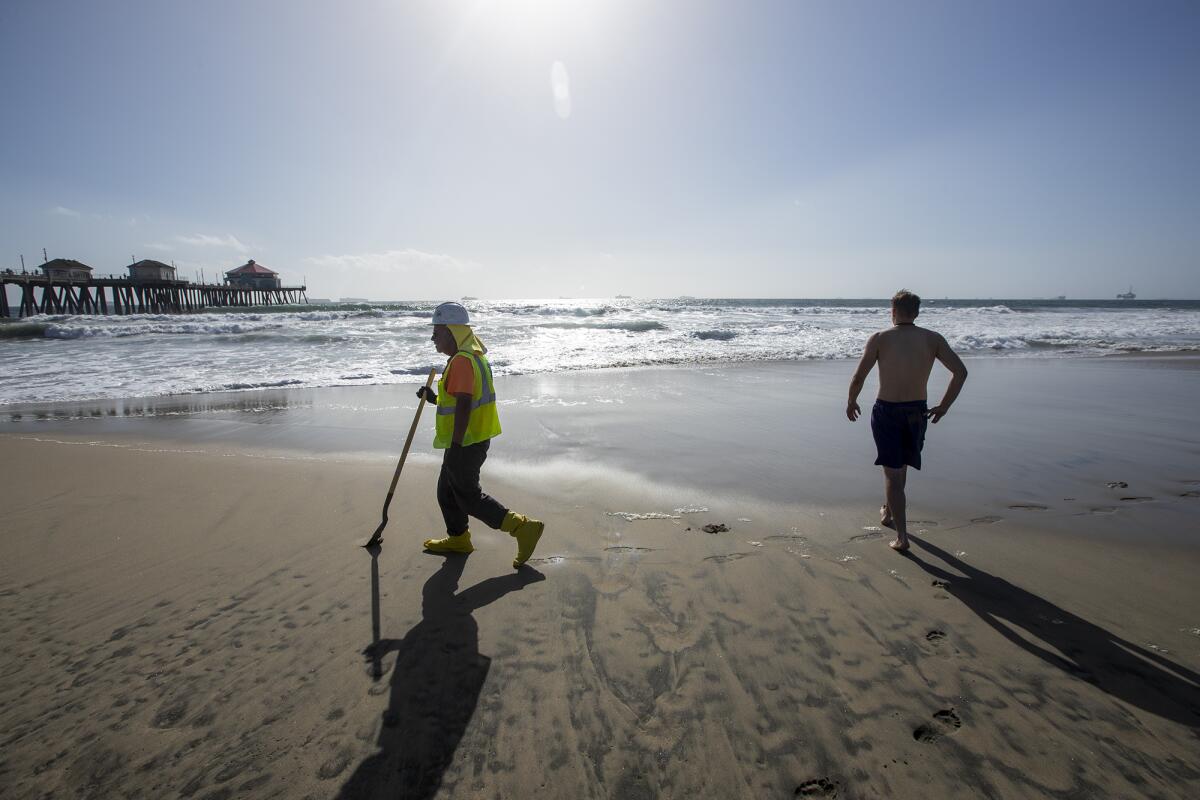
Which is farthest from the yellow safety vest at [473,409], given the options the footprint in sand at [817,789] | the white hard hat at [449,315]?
the footprint in sand at [817,789]

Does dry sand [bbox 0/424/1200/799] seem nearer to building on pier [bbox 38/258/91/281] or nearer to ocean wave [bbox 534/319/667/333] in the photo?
ocean wave [bbox 534/319/667/333]

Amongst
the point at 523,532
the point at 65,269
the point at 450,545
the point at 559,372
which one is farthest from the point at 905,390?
the point at 65,269

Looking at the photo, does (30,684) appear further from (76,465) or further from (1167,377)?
(1167,377)

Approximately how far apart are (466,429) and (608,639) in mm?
1699

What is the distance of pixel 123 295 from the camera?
52.2 m

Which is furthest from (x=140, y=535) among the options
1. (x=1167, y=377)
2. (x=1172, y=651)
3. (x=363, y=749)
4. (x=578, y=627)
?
(x=1167, y=377)

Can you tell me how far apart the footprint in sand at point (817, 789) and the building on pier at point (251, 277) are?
81655 millimetres

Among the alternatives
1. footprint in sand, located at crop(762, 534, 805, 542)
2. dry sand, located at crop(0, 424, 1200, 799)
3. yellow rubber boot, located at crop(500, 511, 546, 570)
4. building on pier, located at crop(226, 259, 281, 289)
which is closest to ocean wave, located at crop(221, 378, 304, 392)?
dry sand, located at crop(0, 424, 1200, 799)

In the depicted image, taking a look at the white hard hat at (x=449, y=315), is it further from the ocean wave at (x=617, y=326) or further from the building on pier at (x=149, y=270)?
the building on pier at (x=149, y=270)

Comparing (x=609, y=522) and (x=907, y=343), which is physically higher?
(x=907, y=343)

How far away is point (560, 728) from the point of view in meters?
2.26

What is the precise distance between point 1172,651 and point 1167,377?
14.2 meters

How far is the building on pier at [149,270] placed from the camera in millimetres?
51031

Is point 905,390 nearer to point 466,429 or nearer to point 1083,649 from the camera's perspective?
point 1083,649
